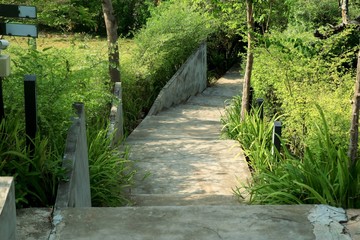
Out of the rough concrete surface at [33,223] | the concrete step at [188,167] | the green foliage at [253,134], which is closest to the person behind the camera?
the rough concrete surface at [33,223]

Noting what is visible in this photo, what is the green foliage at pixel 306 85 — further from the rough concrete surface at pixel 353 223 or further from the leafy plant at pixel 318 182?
the rough concrete surface at pixel 353 223

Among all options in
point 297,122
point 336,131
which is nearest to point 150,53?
point 297,122

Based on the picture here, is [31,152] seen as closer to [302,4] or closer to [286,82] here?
[286,82]

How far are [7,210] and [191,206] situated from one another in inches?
65.1

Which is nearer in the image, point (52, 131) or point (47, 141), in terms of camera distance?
point (47, 141)

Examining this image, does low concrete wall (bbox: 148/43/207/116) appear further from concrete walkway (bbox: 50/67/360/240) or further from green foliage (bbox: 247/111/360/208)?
green foliage (bbox: 247/111/360/208)

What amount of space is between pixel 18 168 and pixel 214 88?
11.8 meters

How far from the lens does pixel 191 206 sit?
425cm

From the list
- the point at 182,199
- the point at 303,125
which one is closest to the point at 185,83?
the point at 303,125

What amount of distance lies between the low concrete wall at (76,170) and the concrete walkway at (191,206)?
190 millimetres

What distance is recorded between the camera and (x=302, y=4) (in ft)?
43.6

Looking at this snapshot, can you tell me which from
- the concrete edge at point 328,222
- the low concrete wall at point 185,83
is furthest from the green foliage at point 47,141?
the low concrete wall at point 185,83

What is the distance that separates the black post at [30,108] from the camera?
14.9 ft

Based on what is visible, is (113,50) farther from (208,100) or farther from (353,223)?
(353,223)
